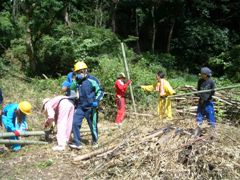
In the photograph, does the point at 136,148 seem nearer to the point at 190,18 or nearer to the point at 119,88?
the point at 119,88

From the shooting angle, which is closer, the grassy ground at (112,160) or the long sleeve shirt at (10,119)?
the grassy ground at (112,160)

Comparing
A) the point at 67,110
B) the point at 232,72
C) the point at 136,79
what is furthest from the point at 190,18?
the point at 67,110

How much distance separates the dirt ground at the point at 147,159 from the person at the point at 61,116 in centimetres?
28

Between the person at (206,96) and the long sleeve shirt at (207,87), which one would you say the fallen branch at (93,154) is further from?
the long sleeve shirt at (207,87)

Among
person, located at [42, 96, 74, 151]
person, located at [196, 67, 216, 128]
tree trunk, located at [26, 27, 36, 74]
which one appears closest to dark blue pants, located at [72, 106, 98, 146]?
person, located at [42, 96, 74, 151]

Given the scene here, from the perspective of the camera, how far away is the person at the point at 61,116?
756cm

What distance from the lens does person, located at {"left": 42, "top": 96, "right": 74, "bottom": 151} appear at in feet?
24.8

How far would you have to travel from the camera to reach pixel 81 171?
21.6 feet

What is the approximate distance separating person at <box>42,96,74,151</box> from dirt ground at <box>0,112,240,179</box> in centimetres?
28

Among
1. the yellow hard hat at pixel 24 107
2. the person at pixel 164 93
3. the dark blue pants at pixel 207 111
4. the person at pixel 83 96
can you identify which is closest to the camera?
the person at pixel 83 96

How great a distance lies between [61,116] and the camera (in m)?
7.62

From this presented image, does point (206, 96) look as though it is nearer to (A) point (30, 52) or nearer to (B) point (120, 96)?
(B) point (120, 96)

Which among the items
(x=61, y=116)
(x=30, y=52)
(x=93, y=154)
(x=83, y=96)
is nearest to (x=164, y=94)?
(x=83, y=96)

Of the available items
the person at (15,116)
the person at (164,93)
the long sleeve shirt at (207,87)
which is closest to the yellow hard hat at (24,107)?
the person at (15,116)
